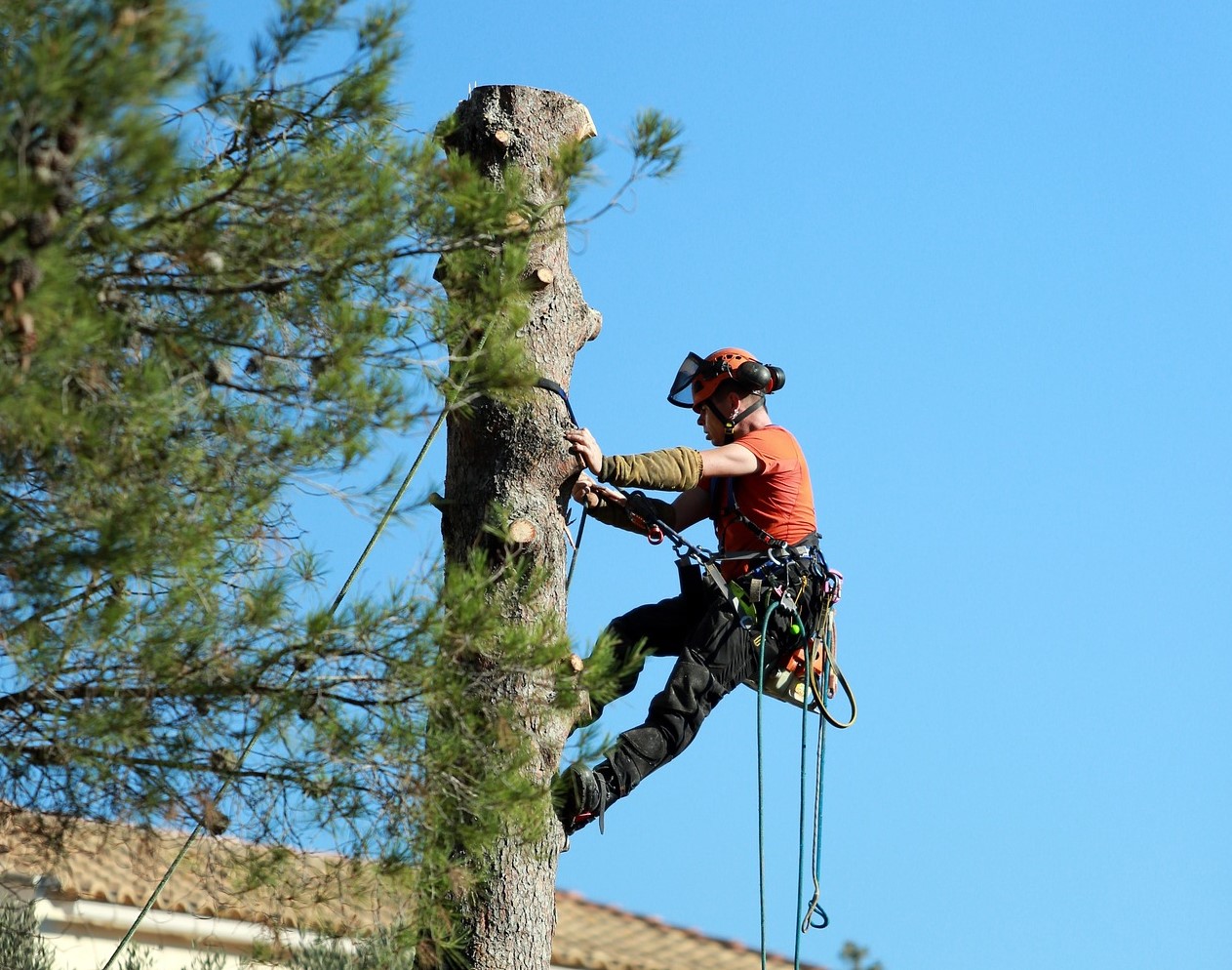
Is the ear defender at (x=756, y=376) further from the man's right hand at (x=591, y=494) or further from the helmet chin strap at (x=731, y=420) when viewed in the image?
the man's right hand at (x=591, y=494)

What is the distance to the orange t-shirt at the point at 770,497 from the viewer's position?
258 inches

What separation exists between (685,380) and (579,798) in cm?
193

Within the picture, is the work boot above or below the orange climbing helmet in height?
below

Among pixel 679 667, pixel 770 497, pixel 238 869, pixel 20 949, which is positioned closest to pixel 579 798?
pixel 679 667

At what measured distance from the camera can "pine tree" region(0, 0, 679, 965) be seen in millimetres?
4059

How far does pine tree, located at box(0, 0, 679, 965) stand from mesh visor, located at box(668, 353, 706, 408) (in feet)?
6.06

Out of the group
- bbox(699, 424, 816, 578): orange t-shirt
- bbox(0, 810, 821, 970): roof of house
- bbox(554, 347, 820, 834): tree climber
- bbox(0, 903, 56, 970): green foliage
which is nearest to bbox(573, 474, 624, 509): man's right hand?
bbox(554, 347, 820, 834): tree climber

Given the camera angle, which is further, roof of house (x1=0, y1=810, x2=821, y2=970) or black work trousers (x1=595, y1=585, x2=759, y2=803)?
black work trousers (x1=595, y1=585, x2=759, y2=803)

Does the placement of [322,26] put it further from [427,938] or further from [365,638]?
[427,938]

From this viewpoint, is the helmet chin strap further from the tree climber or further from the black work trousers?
the black work trousers

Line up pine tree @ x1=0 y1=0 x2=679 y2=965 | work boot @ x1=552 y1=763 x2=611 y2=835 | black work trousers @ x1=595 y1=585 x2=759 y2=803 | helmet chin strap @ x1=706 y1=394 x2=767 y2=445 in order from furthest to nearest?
helmet chin strap @ x1=706 y1=394 x2=767 y2=445 → black work trousers @ x1=595 y1=585 x2=759 y2=803 → work boot @ x1=552 y1=763 x2=611 y2=835 → pine tree @ x1=0 y1=0 x2=679 y2=965

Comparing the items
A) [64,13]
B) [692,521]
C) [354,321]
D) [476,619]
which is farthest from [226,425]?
[692,521]

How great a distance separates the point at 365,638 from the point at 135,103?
61.9 inches

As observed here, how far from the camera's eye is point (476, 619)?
4.52 metres
